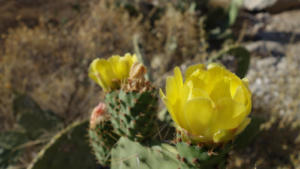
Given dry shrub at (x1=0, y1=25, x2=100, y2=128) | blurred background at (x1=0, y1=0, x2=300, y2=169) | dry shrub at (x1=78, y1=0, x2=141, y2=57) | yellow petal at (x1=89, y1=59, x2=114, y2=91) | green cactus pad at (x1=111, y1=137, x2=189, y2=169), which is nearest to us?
green cactus pad at (x1=111, y1=137, x2=189, y2=169)

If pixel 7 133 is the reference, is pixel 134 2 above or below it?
above

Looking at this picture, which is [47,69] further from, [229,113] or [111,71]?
[229,113]

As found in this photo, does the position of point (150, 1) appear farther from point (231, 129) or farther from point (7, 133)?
point (231, 129)

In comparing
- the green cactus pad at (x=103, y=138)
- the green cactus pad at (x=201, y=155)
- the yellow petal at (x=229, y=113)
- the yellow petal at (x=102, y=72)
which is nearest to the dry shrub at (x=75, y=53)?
the green cactus pad at (x=103, y=138)

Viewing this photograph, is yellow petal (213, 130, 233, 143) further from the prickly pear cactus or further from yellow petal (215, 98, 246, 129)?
the prickly pear cactus

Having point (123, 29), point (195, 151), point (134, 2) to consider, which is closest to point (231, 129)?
point (195, 151)

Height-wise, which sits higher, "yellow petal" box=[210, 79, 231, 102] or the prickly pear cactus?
"yellow petal" box=[210, 79, 231, 102]

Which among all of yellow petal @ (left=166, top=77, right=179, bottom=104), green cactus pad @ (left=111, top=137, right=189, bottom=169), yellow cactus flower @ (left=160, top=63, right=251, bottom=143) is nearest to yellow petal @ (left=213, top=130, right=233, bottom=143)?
yellow cactus flower @ (left=160, top=63, right=251, bottom=143)
